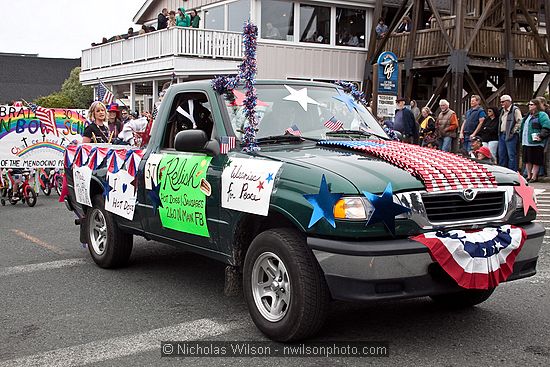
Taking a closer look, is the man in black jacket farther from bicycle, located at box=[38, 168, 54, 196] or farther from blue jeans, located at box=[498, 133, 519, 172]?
blue jeans, located at box=[498, 133, 519, 172]

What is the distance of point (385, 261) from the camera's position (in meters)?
4.31

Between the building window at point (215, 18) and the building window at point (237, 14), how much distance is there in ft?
1.91

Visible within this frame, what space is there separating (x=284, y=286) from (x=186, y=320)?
3.58ft

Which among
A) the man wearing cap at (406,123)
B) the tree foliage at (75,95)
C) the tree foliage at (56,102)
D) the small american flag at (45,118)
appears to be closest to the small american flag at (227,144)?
the man wearing cap at (406,123)

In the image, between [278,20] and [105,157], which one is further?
[278,20]

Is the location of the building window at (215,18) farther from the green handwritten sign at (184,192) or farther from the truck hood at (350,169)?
the truck hood at (350,169)

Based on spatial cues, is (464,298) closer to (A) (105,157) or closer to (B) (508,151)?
(A) (105,157)

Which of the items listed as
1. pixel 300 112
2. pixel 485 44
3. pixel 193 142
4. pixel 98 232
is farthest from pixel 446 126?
pixel 193 142

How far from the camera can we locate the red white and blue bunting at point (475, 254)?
4430mm

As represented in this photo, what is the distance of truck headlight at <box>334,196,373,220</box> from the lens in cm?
439

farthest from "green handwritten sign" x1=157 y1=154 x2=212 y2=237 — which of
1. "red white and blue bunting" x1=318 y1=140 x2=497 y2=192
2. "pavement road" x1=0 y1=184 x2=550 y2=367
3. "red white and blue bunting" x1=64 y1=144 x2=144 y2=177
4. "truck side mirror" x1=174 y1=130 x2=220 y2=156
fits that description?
"red white and blue bunting" x1=318 y1=140 x2=497 y2=192

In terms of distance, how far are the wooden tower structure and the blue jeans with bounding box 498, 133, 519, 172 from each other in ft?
19.6

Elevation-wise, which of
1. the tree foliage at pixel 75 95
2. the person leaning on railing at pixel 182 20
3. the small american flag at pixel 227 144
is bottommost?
the small american flag at pixel 227 144

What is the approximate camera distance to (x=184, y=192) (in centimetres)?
582
